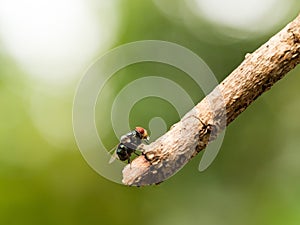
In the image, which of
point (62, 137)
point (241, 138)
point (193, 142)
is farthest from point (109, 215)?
point (193, 142)

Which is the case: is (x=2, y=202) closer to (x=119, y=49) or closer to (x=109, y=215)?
(x=109, y=215)

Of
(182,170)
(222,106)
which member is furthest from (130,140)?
(182,170)

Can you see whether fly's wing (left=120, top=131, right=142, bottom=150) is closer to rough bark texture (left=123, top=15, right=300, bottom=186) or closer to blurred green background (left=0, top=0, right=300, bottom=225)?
rough bark texture (left=123, top=15, right=300, bottom=186)

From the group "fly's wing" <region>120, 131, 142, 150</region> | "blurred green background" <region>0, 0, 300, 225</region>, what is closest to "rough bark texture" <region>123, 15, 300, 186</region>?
"fly's wing" <region>120, 131, 142, 150</region>

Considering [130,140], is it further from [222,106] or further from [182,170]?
[182,170]

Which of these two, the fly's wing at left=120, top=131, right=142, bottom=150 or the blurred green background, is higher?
the blurred green background

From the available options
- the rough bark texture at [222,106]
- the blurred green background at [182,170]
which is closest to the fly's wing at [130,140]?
the rough bark texture at [222,106]
